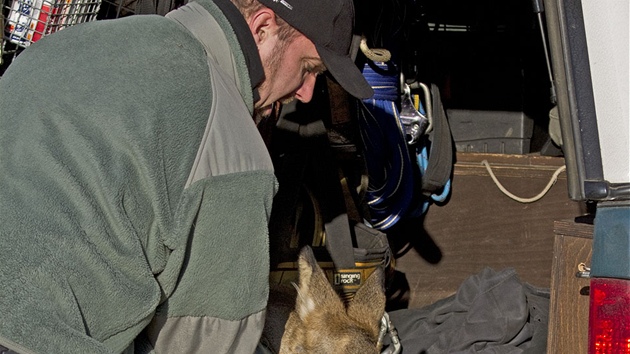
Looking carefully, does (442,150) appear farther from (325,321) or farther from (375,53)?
(325,321)

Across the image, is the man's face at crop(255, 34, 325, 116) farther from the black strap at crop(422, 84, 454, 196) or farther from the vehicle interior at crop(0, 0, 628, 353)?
the black strap at crop(422, 84, 454, 196)

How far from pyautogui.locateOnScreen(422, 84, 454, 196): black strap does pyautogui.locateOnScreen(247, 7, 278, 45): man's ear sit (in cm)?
195

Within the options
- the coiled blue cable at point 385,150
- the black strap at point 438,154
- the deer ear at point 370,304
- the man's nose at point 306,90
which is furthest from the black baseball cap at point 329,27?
the black strap at point 438,154

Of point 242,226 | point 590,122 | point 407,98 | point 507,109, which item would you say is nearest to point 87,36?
point 242,226

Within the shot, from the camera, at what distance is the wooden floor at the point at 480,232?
4211 millimetres

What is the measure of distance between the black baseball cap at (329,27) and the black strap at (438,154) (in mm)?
1682

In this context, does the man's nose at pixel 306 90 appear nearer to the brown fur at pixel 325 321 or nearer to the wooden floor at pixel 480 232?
the brown fur at pixel 325 321

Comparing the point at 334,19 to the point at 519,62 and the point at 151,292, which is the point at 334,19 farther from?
the point at 519,62

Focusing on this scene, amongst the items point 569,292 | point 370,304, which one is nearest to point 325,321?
point 370,304

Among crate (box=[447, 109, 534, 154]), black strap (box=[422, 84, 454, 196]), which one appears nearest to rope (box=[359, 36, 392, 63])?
black strap (box=[422, 84, 454, 196])

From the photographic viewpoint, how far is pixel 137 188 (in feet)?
6.12

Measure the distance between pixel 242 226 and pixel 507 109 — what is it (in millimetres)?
2686

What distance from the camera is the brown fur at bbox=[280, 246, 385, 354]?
9.28 feet

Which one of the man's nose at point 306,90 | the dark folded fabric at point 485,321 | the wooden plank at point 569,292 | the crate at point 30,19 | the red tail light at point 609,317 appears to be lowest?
the dark folded fabric at point 485,321
